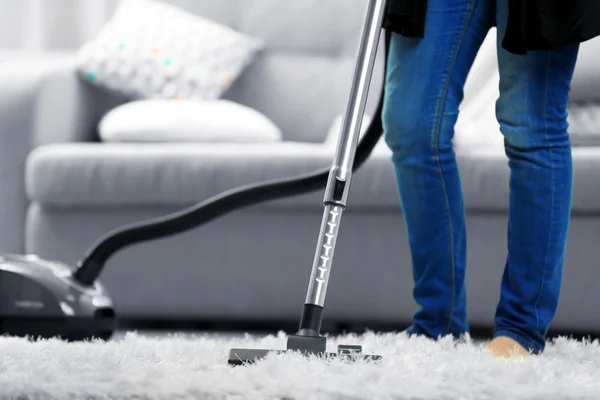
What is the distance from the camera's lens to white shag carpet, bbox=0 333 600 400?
0.88 metres

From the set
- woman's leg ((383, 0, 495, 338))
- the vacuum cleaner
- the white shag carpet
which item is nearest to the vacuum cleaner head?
the vacuum cleaner

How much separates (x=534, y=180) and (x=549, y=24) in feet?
0.73

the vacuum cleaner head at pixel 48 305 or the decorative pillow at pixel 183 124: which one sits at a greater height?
the decorative pillow at pixel 183 124

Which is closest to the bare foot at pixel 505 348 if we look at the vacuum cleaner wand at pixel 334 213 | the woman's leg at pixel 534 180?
the woman's leg at pixel 534 180

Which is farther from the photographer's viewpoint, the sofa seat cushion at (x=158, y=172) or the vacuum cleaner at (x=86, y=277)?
the sofa seat cushion at (x=158, y=172)

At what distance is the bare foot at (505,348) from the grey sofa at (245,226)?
569mm

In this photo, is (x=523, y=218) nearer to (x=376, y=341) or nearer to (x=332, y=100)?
(x=376, y=341)

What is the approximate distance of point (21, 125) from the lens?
2016mm

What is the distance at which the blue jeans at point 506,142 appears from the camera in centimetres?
124

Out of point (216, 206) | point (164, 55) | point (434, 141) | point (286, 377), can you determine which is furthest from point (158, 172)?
point (286, 377)

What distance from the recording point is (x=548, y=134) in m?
1.24

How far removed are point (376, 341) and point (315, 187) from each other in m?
0.32

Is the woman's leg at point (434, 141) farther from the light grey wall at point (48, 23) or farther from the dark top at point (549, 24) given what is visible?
the light grey wall at point (48, 23)

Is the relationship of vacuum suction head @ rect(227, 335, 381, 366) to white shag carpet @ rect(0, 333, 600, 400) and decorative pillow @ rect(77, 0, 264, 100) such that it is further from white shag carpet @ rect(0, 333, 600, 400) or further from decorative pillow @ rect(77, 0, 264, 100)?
decorative pillow @ rect(77, 0, 264, 100)
